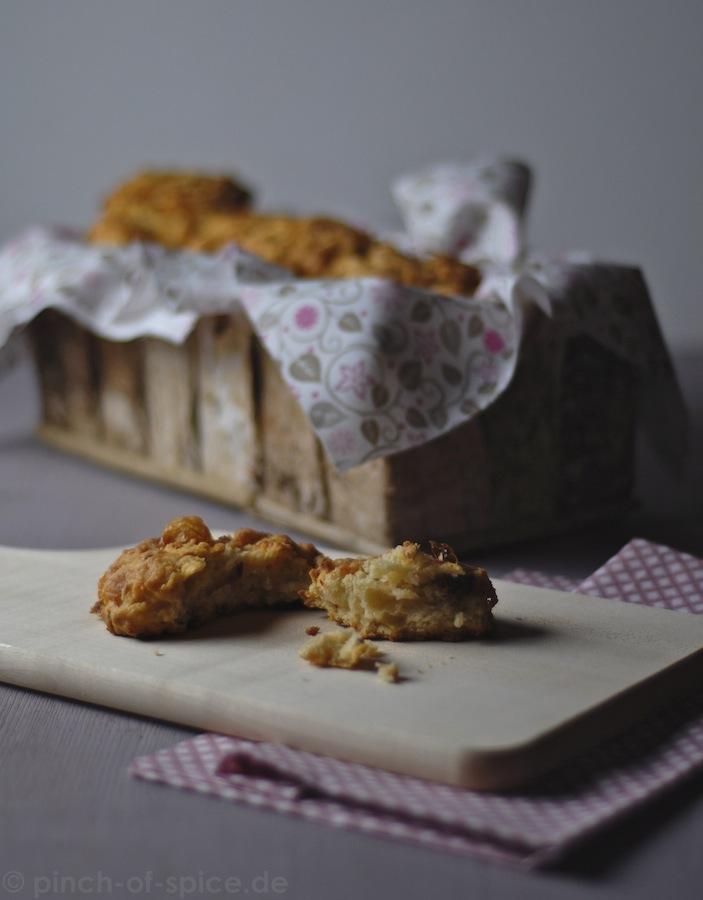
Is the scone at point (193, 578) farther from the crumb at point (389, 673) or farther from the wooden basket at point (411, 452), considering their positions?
the wooden basket at point (411, 452)

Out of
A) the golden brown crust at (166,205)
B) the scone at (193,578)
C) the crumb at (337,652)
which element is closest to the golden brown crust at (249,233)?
the golden brown crust at (166,205)

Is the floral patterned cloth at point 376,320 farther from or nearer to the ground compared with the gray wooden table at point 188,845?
farther from the ground

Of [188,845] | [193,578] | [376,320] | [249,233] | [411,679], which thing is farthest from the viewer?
[249,233]

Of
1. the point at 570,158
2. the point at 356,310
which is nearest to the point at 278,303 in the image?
the point at 356,310

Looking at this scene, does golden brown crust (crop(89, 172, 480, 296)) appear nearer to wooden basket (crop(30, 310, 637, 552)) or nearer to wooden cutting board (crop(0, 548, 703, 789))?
wooden basket (crop(30, 310, 637, 552))

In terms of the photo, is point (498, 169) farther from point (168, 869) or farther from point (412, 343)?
point (168, 869)

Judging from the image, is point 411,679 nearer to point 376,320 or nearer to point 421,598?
point 421,598

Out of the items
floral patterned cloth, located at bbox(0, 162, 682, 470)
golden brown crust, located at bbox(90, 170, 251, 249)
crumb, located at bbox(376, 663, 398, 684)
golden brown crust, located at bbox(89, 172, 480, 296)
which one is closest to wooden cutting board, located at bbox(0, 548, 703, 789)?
crumb, located at bbox(376, 663, 398, 684)

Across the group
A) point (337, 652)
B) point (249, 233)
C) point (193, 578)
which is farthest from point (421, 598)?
point (249, 233)
